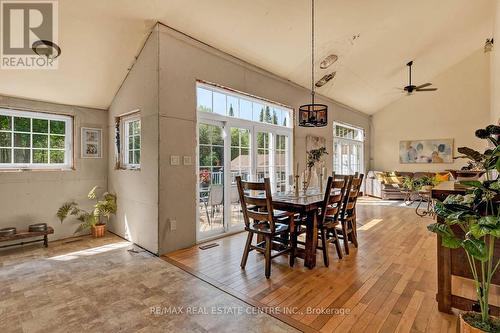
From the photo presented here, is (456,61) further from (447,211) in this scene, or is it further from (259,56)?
(447,211)

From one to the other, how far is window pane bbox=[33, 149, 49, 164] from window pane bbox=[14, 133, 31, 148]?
135mm

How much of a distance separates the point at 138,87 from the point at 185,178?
1466 millimetres

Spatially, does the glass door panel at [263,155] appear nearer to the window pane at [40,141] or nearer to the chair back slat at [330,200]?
the chair back slat at [330,200]

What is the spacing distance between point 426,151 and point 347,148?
2708 mm

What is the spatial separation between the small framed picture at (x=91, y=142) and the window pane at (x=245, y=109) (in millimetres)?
2457

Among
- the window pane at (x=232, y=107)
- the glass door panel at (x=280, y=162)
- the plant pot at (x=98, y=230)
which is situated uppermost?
the window pane at (x=232, y=107)

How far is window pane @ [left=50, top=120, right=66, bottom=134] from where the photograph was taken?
3929 mm

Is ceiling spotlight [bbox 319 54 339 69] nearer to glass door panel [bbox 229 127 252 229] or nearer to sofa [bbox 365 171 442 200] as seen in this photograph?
glass door panel [bbox 229 127 252 229]

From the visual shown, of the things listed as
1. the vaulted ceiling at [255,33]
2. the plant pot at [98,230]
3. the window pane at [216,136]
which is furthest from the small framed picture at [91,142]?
the window pane at [216,136]

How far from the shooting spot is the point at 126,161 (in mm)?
4125

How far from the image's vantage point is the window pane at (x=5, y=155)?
11.4 ft

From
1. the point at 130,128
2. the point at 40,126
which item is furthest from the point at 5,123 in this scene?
the point at 130,128

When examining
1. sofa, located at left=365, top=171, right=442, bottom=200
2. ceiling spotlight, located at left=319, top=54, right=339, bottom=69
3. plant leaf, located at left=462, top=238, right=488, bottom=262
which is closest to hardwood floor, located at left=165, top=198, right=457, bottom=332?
plant leaf, located at left=462, top=238, right=488, bottom=262

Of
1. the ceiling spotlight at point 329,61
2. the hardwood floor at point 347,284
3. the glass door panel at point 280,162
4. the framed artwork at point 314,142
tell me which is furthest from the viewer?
the framed artwork at point 314,142
